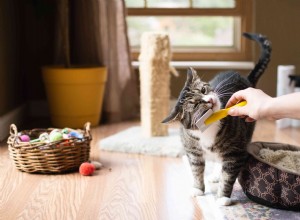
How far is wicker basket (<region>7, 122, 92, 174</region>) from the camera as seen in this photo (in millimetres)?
1981

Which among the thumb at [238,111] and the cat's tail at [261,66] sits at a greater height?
the cat's tail at [261,66]

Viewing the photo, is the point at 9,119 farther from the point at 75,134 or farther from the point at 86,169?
the point at 86,169

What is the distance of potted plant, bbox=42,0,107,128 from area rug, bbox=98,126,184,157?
40 centimetres

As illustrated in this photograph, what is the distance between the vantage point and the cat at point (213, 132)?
1.58 meters

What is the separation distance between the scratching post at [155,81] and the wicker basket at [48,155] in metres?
0.67

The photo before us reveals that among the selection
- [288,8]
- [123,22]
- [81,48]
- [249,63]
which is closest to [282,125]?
[249,63]

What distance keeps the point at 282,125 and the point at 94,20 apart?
4.45 ft

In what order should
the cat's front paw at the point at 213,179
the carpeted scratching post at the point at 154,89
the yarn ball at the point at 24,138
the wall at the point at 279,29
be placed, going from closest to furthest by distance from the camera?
the cat's front paw at the point at 213,179 → the yarn ball at the point at 24,138 → the carpeted scratching post at the point at 154,89 → the wall at the point at 279,29

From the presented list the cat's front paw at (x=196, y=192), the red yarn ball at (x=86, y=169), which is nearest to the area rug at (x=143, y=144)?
the red yarn ball at (x=86, y=169)

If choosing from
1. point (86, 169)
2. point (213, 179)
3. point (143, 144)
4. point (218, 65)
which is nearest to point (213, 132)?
point (213, 179)

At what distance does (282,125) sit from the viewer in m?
2.99

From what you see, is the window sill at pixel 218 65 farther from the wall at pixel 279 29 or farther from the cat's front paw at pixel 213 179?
the cat's front paw at pixel 213 179

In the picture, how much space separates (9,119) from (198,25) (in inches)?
60.1

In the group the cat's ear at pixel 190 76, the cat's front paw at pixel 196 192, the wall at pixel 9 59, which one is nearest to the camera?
the cat's ear at pixel 190 76
